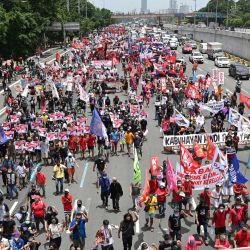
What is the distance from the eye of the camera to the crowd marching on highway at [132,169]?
1368 centimetres

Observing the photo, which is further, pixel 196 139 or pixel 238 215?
pixel 196 139

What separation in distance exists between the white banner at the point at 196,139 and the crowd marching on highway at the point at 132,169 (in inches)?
1.8

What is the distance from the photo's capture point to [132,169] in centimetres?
2184

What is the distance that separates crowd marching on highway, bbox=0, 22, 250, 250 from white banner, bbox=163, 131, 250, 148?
0.15 ft

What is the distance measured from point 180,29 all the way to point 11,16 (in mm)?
107826

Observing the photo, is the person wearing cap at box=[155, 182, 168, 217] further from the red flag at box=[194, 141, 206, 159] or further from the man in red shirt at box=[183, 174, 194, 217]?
the red flag at box=[194, 141, 206, 159]

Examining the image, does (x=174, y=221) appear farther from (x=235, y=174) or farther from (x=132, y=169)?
(x=132, y=169)

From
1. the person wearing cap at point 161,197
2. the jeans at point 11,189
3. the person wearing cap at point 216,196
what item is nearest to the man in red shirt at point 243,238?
the person wearing cap at point 216,196

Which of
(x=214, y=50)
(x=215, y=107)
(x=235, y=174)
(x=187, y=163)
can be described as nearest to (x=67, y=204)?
(x=187, y=163)

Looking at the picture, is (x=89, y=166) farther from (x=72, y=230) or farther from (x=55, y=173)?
(x=72, y=230)

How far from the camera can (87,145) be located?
23.5 meters

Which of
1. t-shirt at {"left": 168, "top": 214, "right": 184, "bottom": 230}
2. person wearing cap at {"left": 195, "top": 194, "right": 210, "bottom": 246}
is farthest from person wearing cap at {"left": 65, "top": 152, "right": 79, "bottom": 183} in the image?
t-shirt at {"left": 168, "top": 214, "right": 184, "bottom": 230}

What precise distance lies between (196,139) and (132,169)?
362 cm

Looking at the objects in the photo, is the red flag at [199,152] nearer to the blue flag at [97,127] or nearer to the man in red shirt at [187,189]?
the blue flag at [97,127]
